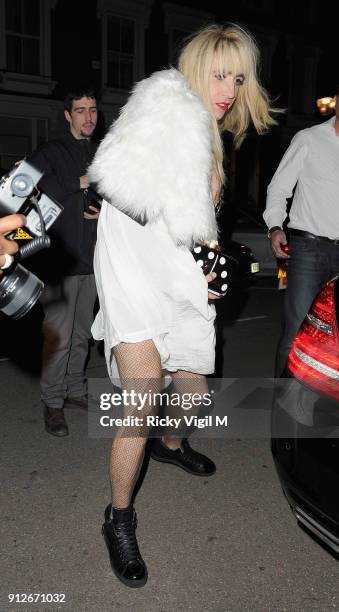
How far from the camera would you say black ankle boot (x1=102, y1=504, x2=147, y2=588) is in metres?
2.22

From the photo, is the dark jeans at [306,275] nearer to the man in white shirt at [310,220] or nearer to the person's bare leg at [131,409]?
the man in white shirt at [310,220]

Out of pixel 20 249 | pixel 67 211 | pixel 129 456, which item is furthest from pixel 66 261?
pixel 20 249

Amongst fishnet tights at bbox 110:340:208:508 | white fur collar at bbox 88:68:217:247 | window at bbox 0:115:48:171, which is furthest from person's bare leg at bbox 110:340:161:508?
window at bbox 0:115:48:171

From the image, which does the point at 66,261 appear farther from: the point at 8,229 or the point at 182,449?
the point at 8,229

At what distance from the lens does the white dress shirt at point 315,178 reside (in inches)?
135

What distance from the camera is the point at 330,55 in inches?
884

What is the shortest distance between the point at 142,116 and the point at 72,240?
5.28 ft

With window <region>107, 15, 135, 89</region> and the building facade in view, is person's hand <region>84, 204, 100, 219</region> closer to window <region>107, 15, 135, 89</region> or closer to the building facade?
the building facade

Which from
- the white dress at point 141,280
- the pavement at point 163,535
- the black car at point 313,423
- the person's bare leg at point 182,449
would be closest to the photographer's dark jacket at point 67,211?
the pavement at point 163,535

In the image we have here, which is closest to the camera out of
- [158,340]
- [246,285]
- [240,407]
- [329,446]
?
[329,446]

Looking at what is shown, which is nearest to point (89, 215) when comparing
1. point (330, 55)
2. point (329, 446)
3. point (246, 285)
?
point (329, 446)

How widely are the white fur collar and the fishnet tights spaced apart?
426 mm

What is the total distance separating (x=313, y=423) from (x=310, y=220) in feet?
5.78

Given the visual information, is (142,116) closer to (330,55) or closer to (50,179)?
(50,179)
